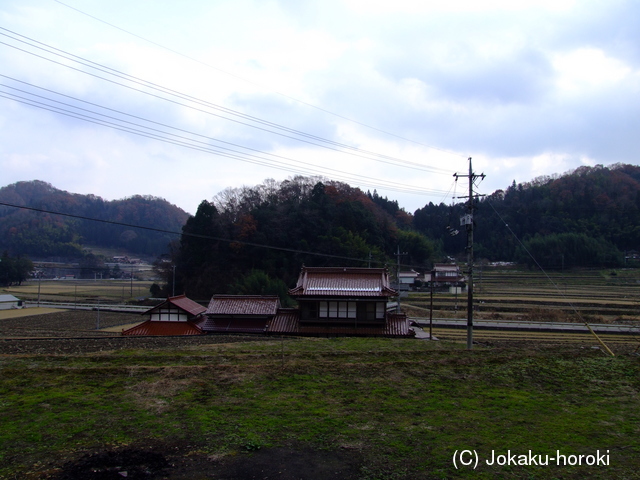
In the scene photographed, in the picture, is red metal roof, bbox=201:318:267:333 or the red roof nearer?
red metal roof, bbox=201:318:267:333

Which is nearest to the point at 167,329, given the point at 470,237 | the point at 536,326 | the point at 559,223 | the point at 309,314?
the point at 309,314

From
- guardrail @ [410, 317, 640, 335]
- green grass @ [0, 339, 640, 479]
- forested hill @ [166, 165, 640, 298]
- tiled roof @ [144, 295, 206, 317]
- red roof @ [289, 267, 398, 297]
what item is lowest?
guardrail @ [410, 317, 640, 335]

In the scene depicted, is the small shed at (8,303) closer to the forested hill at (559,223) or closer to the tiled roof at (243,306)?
the tiled roof at (243,306)

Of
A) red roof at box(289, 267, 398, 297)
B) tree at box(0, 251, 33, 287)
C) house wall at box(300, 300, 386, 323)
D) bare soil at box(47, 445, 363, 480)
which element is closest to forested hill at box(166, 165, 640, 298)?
red roof at box(289, 267, 398, 297)

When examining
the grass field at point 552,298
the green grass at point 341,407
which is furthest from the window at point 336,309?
the grass field at point 552,298

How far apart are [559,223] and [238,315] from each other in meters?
78.5

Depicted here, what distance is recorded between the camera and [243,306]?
23.7 m

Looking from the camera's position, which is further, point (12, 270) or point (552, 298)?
point (12, 270)

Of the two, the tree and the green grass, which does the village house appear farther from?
the tree

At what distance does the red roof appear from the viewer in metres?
23.1

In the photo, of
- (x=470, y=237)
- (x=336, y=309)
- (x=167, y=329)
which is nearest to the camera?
(x=470, y=237)

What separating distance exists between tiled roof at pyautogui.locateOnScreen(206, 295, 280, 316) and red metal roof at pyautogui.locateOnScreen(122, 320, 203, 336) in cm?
126

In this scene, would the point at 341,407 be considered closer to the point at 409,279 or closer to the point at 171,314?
the point at 171,314

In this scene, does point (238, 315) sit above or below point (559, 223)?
below
